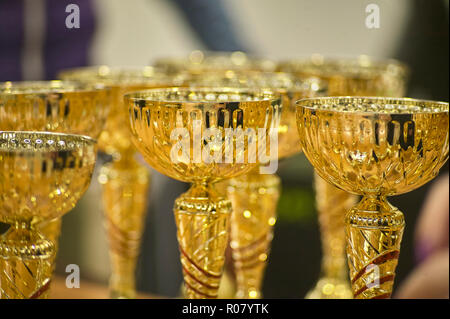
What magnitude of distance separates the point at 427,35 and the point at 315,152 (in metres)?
0.88

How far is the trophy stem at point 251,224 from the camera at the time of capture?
0.91 m

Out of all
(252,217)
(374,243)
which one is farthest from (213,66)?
(374,243)

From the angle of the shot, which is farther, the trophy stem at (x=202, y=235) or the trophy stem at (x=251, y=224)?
the trophy stem at (x=251, y=224)

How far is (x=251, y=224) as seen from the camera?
3.00 ft

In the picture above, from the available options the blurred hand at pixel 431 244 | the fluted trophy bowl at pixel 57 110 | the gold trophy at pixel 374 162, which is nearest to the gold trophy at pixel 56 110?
the fluted trophy bowl at pixel 57 110

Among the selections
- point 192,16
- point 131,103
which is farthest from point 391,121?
point 192,16

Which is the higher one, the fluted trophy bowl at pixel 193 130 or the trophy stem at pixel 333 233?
the fluted trophy bowl at pixel 193 130

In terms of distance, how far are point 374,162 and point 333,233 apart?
501 millimetres

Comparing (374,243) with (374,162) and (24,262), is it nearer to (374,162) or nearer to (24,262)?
(374,162)

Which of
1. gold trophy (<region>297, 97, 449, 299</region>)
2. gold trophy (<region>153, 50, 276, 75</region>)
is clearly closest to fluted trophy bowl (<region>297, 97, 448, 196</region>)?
gold trophy (<region>297, 97, 449, 299</region>)

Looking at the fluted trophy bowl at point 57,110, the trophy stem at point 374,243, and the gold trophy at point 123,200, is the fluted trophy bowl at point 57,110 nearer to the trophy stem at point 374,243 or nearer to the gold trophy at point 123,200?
the gold trophy at point 123,200

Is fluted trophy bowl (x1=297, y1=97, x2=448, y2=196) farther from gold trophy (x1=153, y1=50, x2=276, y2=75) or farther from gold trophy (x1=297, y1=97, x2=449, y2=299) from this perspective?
gold trophy (x1=153, y1=50, x2=276, y2=75)

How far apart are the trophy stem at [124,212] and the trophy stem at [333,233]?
0.28 m

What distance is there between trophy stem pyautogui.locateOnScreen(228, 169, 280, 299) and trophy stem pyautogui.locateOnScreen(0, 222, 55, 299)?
1.09 feet
